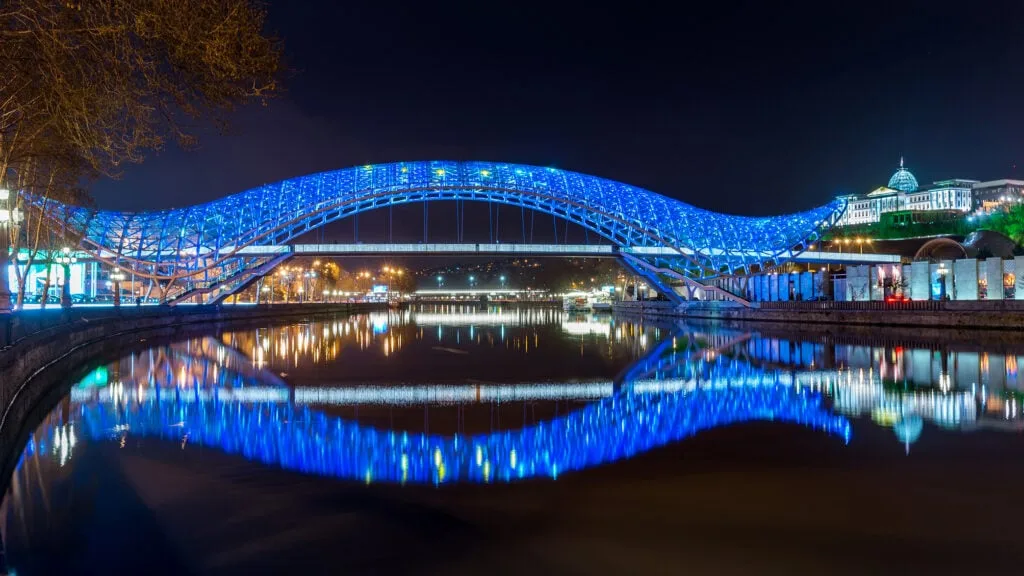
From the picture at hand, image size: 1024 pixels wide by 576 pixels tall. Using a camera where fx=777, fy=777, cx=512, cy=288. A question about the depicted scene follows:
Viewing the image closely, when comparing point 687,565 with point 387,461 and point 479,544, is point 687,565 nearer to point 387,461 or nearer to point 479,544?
point 479,544

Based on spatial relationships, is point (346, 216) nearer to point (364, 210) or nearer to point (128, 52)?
point (364, 210)

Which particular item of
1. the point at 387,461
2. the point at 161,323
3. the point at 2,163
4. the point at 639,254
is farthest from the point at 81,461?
the point at 639,254

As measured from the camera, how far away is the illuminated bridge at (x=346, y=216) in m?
63.4

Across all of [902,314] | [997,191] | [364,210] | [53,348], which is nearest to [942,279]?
[902,314]

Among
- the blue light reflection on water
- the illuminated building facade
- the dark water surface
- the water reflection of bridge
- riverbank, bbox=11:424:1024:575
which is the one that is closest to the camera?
riverbank, bbox=11:424:1024:575

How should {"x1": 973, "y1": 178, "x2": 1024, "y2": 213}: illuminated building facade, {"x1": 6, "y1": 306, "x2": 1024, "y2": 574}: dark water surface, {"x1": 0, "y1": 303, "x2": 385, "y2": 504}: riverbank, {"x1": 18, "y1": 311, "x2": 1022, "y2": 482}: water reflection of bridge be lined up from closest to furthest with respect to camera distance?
{"x1": 6, "y1": 306, "x2": 1024, "y2": 574}: dark water surface → {"x1": 18, "y1": 311, "x2": 1022, "y2": 482}: water reflection of bridge → {"x1": 0, "y1": 303, "x2": 385, "y2": 504}: riverbank → {"x1": 973, "y1": 178, "x2": 1024, "y2": 213}: illuminated building facade

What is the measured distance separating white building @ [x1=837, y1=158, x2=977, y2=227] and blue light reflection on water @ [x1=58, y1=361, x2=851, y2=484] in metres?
145

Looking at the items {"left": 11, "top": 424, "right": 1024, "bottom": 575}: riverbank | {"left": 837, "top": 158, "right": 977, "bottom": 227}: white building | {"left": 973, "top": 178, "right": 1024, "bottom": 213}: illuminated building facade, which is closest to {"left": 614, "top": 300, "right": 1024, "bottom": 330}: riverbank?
{"left": 11, "top": 424, "right": 1024, "bottom": 575}: riverbank

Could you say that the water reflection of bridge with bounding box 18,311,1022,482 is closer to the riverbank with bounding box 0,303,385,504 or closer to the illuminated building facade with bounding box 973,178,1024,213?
the riverbank with bounding box 0,303,385,504

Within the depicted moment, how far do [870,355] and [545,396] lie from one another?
526 inches

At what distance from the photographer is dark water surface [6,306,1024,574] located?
5.99 m

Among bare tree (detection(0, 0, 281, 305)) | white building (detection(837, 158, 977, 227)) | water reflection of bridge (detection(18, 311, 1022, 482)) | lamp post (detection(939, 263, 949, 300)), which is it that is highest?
white building (detection(837, 158, 977, 227))

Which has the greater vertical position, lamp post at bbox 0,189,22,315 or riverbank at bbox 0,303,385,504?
lamp post at bbox 0,189,22,315

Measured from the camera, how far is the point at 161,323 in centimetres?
3875
